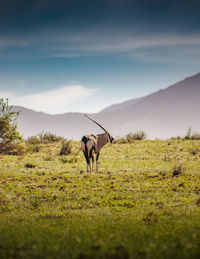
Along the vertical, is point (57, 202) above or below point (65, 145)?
below

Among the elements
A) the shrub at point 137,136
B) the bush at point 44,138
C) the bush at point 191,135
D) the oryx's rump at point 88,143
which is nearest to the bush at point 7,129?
the oryx's rump at point 88,143

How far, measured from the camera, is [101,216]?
23.0ft

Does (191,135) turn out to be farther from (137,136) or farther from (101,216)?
(101,216)

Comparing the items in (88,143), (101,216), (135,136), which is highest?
(135,136)

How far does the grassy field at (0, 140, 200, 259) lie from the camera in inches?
162

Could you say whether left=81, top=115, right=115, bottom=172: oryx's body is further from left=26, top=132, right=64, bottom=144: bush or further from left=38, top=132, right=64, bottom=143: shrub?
left=38, top=132, right=64, bottom=143: shrub

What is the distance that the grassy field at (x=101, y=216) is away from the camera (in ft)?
13.5

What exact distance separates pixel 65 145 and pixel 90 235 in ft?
74.5

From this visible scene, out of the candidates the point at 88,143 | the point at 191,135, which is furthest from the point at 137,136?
the point at 88,143

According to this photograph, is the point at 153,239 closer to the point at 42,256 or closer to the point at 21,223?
the point at 42,256

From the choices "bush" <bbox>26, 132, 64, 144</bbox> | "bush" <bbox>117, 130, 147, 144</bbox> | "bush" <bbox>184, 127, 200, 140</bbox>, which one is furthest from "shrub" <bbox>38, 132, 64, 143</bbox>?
"bush" <bbox>184, 127, 200, 140</bbox>

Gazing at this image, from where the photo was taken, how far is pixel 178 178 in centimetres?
1450

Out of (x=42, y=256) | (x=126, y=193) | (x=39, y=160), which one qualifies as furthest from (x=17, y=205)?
(x=39, y=160)

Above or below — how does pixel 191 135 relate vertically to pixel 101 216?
above
